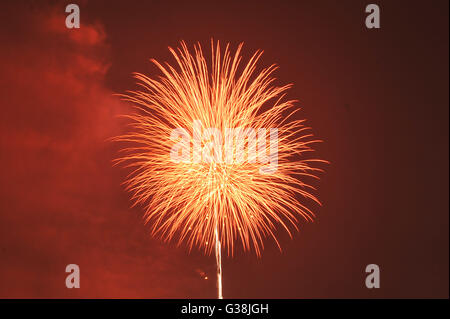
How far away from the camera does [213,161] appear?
5805mm

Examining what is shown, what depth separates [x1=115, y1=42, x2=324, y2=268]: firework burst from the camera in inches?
232

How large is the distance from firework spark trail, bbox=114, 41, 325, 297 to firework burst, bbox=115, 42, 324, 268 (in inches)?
0.6

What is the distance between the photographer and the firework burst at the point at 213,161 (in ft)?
19.4

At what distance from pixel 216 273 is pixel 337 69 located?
432cm

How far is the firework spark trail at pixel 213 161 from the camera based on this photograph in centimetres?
590

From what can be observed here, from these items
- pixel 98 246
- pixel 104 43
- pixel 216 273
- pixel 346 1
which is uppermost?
pixel 346 1

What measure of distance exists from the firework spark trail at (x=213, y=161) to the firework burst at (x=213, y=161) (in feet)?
0.05

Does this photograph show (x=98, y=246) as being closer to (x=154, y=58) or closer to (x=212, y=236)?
(x=212, y=236)

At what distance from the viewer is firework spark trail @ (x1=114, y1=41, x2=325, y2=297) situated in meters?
5.90

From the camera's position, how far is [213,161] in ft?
19.0

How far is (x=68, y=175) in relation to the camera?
23.3ft
